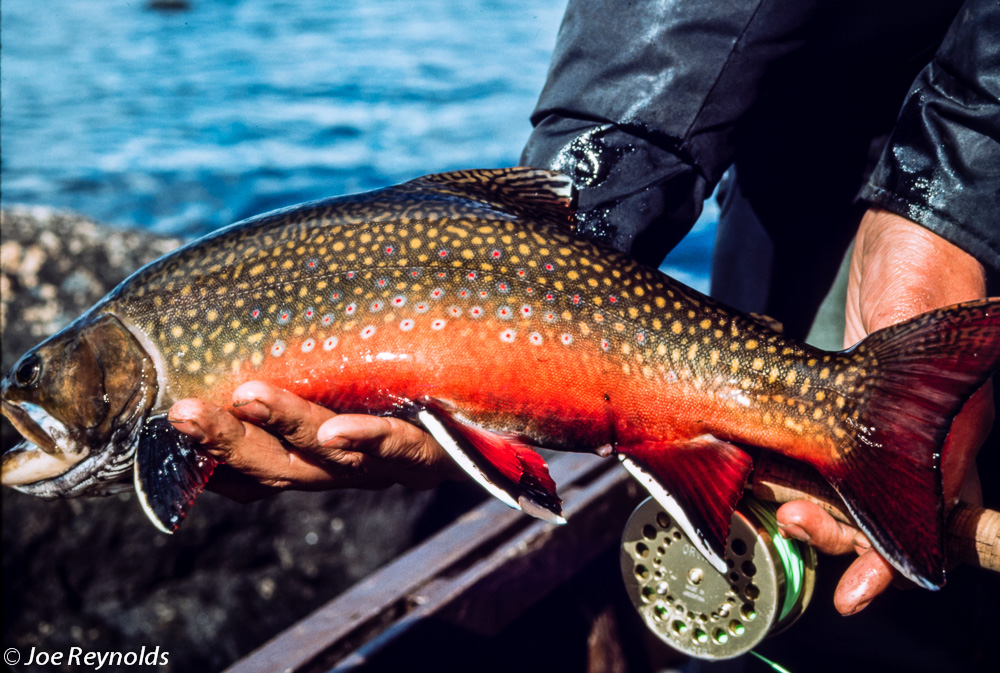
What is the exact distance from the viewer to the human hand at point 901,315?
2.18 m

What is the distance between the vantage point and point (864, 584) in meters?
2.16

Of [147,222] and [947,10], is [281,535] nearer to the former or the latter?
[947,10]

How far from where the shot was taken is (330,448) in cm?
228

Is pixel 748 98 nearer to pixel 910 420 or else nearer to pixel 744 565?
pixel 910 420

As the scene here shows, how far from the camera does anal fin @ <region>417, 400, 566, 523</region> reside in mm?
Result: 2039

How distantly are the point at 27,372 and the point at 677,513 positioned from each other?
1.94 metres

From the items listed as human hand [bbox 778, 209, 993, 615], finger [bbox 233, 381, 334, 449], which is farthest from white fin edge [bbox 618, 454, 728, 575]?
finger [bbox 233, 381, 334, 449]

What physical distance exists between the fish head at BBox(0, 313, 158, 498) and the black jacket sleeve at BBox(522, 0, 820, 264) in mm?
1487

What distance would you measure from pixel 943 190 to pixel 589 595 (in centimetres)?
309

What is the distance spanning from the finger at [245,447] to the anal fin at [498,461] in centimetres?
47

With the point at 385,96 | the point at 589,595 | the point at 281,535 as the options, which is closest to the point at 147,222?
the point at 385,96

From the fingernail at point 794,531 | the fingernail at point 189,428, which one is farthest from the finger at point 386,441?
the fingernail at point 794,531

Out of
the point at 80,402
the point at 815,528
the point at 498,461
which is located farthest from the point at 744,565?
the point at 80,402

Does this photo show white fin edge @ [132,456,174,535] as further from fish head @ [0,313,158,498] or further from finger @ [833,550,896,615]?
finger @ [833,550,896,615]
